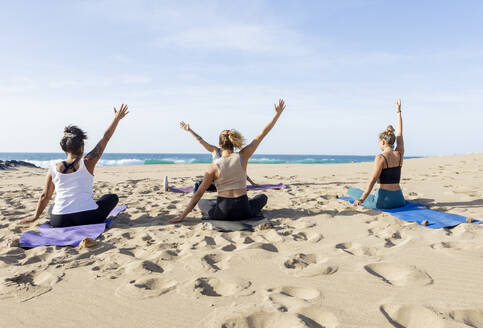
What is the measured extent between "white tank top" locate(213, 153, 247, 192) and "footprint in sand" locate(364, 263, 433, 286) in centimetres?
215

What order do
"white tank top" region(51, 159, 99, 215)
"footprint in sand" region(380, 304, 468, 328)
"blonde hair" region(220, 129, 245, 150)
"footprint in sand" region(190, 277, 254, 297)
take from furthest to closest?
"blonde hair" region(220, 129, 245, 150) < "white tank top" region(51, 159, 99, 215) < "footprint in sand" region(190, 277, 254, 297) < "footprint in sand" region(380, 304, 468, 328)

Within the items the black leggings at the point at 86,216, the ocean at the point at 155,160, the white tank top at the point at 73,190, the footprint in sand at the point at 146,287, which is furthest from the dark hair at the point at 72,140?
the ocean at the point at 155,160

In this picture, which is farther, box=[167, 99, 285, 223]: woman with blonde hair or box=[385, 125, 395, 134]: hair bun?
box=[385, 125, 395, 134]: hair bun

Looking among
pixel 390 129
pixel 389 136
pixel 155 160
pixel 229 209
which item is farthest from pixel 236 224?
pixel 155 160

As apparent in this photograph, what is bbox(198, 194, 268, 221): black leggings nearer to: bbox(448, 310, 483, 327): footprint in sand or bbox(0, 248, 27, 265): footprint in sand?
bbox(0, 248, 27, 265): footprint in sand

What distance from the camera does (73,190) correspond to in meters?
4.29

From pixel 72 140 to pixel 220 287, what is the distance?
2942mm

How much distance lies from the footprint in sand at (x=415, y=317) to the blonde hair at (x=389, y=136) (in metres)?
3.63

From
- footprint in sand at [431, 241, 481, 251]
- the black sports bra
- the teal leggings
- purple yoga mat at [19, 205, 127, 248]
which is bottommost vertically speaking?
purple yoga mat at [19, 205, 127, 248]

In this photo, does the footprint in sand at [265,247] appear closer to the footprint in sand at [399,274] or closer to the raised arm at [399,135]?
the footprint in sand at [399,274]

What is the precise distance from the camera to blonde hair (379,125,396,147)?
519 cm

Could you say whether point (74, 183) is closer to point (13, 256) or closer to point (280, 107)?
point (13, 256)

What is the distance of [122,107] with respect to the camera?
4812mm

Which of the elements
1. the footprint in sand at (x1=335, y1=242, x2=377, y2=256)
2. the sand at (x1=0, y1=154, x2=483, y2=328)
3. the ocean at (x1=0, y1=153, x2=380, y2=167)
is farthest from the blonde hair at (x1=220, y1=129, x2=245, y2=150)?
the ocean at (x1=0, y1=153, x2=380, y2=167)
